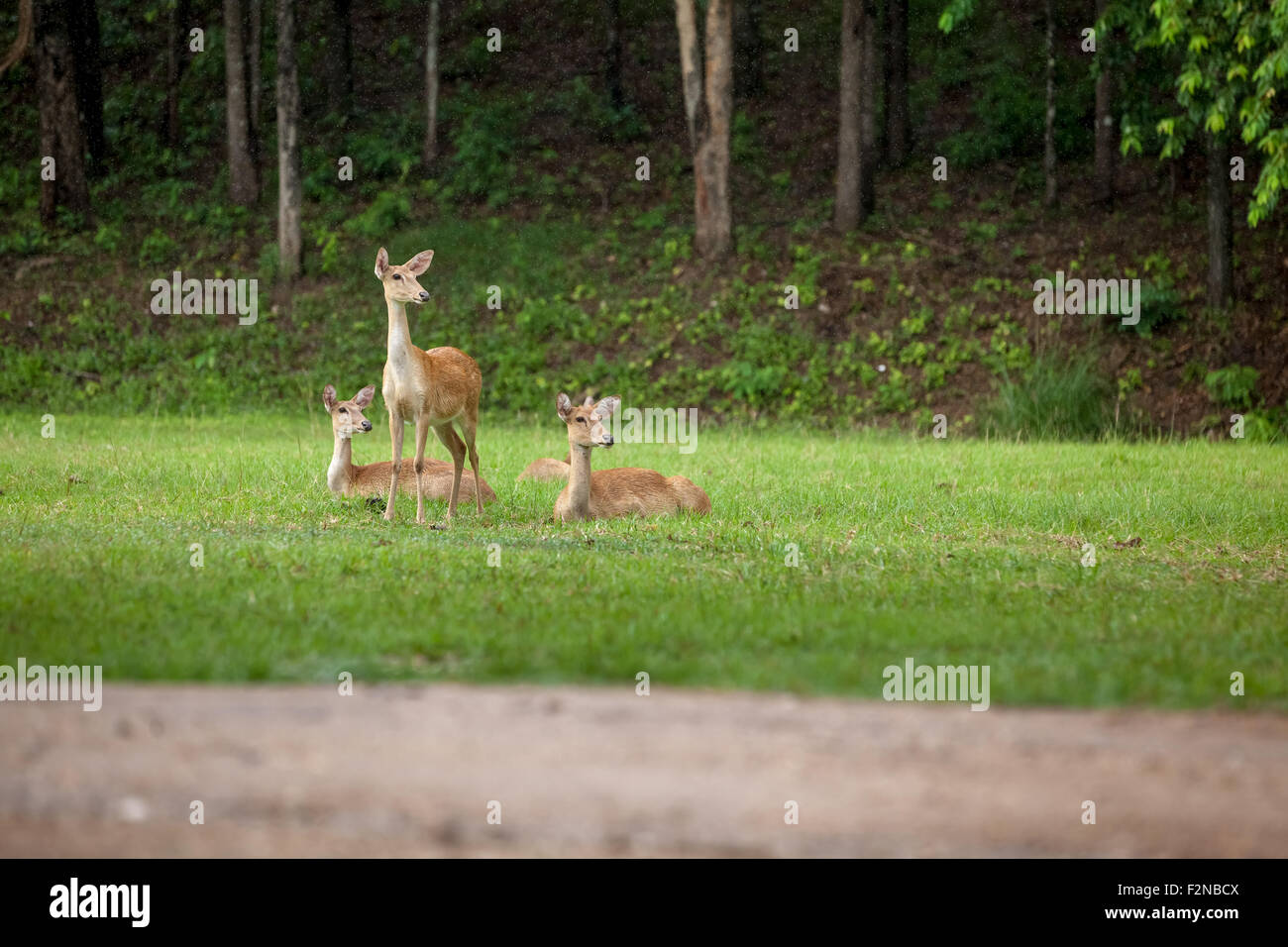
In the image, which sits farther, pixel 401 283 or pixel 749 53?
pixel 749 53

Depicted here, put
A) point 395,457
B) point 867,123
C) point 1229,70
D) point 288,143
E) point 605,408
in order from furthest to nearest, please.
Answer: point 867,123 < point 288,143 < point 1229,70 < point 605,408 < point 395,457

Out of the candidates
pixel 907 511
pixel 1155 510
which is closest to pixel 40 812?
pixel 907 511

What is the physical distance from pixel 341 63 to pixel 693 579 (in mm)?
24581

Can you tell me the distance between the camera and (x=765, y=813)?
4.95 meters

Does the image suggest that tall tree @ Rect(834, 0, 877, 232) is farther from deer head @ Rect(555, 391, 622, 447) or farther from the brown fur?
deer head @ Rect(555, 391, 622, 447)

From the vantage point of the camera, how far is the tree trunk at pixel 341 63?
31359 millimetres

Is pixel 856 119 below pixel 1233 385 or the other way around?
the other way around

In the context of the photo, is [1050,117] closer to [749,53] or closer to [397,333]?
[749,53]

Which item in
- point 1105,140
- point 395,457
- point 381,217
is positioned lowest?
point 395,457

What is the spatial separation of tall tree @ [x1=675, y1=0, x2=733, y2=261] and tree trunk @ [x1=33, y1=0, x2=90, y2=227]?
10.2 metres

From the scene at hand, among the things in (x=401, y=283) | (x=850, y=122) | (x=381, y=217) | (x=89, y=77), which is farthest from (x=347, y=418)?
(x=89, y=77)

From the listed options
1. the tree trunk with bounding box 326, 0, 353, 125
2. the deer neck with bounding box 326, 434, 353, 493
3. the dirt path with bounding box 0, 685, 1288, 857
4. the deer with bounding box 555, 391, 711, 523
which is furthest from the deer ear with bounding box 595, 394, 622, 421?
the tree trunk with bounding box 326, 0, 353, 125

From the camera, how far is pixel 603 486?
12.9 meters

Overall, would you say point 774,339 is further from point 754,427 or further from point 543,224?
point 543,224
